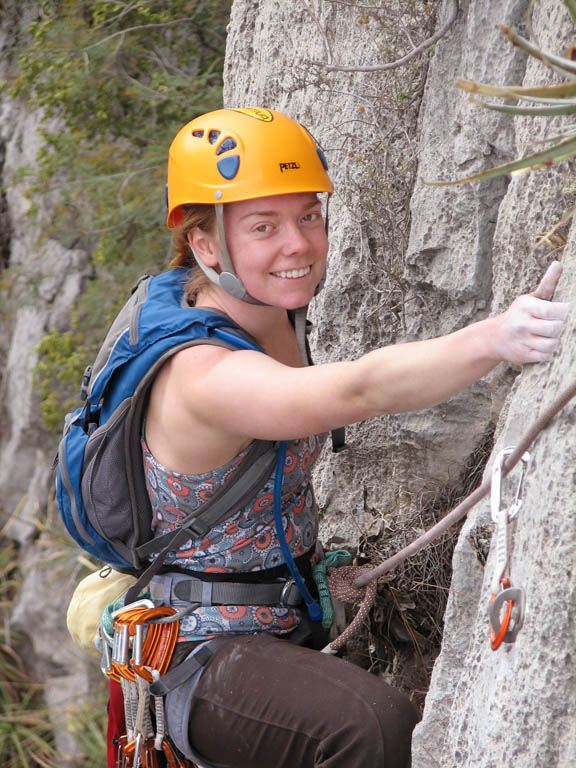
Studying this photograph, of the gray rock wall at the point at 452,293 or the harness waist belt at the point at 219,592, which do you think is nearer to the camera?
the gray rock wall at the point at 452,293

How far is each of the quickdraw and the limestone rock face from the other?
0.85 metres

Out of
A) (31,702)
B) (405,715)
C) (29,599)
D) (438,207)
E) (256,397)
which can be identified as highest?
(438,207)

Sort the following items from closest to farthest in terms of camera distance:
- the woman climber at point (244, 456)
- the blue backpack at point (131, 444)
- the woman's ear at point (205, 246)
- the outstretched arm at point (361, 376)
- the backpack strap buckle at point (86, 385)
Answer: the outstretched arm at point (361, 376), the woman climber at point (244, 456), the blue backpack at point (131, 444), the woman's ear at point (205, 246), the backpack strap buckle at point (86, 385)

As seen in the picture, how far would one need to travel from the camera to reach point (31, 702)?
8609 millimetres

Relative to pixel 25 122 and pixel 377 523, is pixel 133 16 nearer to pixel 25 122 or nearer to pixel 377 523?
pixel 25 122

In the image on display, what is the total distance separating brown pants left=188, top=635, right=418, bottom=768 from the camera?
2.44 meters

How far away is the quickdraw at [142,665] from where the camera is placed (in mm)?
2750

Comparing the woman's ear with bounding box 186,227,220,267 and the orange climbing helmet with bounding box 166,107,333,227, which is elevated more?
the orange climbing helmet with bounding box 166,107,333,227

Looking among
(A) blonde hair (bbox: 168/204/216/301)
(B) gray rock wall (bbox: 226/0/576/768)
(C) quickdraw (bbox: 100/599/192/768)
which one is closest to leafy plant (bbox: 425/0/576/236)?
(B) gray rock wall (bbox: 226/0/576/768)

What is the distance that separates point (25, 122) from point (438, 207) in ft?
22.6

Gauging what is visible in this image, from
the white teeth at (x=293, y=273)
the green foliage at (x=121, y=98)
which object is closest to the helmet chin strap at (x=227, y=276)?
the white teeth at (x=293, y=273)

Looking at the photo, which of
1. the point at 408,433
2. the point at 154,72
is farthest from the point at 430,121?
the point at 154,72

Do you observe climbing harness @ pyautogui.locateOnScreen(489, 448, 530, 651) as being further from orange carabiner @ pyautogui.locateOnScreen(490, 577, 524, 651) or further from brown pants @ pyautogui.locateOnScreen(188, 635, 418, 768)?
brown pants @ pyautogui.locateOnScreen(188, 635, 418, 768)

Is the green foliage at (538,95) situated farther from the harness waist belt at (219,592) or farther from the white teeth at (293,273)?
the harness waist belt at (219,592)
